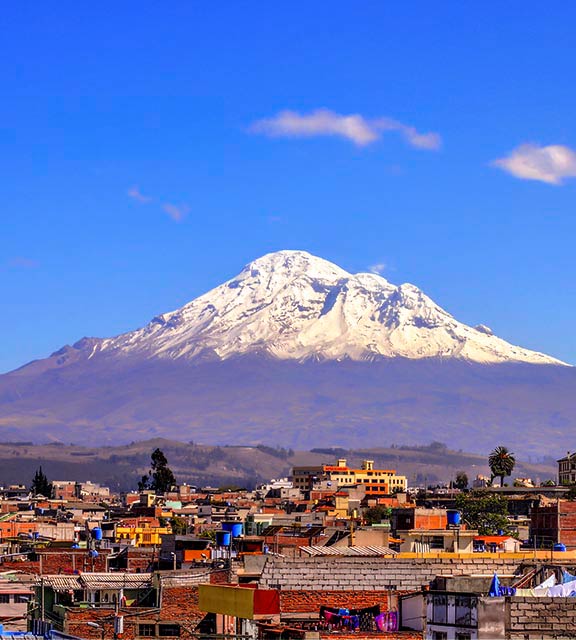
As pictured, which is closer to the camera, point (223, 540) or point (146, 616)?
point (146, 616)

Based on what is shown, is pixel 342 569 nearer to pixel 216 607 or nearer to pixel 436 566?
pixel 436 566

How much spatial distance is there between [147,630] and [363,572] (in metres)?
5.54

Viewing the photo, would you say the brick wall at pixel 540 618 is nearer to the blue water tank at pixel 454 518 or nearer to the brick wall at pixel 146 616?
the brick wall at pixel 146 616

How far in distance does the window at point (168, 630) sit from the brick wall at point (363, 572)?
266cm

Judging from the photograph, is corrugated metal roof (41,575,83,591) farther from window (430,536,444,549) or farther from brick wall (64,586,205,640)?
window (430,536,444,549)

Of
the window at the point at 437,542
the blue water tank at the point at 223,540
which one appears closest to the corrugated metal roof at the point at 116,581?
the blue water tank at the point at 223,540

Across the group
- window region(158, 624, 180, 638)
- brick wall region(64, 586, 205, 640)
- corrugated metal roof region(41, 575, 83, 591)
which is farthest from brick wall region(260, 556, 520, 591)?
corrugated metal roof region(41, 575, 83, 591)

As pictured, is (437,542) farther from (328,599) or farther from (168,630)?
(168,630)

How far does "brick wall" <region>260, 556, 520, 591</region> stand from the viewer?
133ft

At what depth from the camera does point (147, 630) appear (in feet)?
127

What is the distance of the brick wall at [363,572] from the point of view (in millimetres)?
40688

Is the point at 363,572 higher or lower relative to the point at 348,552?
lower

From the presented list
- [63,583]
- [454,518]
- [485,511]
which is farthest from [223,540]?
[485,511]

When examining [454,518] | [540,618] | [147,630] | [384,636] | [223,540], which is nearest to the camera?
[540,618]
